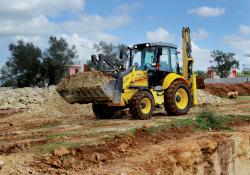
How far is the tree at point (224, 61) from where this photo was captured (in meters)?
64.9

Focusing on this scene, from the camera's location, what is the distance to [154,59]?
17.1m

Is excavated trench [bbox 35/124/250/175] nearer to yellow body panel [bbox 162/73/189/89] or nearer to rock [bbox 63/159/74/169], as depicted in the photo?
rock [bbox 63/159/74/169]

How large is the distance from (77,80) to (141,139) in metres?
4.54

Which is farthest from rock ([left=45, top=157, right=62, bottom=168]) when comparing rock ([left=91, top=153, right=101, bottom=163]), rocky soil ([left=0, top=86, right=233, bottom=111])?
rocky soil ([left=0, top=86, right=233, bottom=111])

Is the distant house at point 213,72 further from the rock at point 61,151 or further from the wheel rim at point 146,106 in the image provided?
the rock at point 61,151

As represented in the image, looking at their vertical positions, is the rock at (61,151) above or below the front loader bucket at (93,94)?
below

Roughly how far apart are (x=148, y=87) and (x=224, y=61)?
50845mm

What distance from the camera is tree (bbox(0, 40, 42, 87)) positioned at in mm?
52500

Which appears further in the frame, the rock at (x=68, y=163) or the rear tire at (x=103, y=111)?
the rear tire at (x=103, y=111)

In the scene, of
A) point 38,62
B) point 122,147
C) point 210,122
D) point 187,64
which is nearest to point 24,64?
point 38,62

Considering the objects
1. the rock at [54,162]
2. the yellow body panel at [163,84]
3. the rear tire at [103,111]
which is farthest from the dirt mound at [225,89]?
the rock at [54,162]

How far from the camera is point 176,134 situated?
43.0ft

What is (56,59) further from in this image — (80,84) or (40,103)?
(80,84)

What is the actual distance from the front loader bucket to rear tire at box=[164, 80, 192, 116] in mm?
2713
